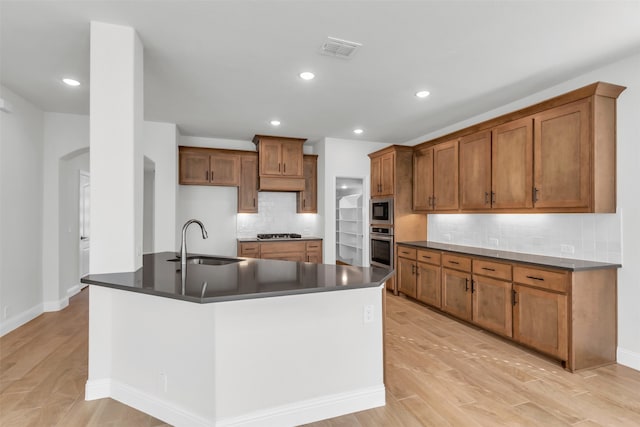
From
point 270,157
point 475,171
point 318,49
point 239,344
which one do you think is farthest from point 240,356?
point 270,157

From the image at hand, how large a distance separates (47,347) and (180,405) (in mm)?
2178

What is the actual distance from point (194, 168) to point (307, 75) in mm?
3041

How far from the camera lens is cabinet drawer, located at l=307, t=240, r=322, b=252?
5.66 metres

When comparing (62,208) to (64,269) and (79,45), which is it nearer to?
(64,269)

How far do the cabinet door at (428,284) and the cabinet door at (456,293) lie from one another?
112 millimetres

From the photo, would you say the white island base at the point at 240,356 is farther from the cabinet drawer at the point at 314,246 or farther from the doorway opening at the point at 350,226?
the doorway opening at the point at 350,226

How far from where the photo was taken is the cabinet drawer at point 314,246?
5656 millimetres

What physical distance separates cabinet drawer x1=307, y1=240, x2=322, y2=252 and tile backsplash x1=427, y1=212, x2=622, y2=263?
2.10 metres

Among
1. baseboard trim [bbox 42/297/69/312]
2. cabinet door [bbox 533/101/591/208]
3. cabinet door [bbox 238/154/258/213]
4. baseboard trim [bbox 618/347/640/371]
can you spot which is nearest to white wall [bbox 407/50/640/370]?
baseboard trim [bbox 618/347/640/371]

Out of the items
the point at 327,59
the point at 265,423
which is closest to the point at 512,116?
the point at 327,59

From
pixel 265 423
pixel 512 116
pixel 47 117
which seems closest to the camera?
pixel 265 423

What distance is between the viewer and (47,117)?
4.27m

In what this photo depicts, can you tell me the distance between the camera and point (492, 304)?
11.3 ft

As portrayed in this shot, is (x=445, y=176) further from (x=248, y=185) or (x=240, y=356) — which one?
(x=240, y=356)
